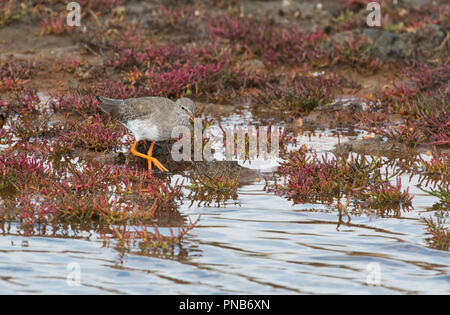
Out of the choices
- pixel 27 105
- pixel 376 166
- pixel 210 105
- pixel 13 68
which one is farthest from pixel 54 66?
pixel 376 166

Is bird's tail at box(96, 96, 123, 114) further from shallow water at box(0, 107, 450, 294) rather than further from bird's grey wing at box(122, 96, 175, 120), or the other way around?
shallow water at box(0, 107, 450, 294)

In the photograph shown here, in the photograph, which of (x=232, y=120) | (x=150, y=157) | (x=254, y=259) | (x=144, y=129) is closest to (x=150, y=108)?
(x=144, y=129)

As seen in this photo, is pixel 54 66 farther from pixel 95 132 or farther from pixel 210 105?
pixel 95 132

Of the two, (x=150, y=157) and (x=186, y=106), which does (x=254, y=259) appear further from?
(x=150, y=157)

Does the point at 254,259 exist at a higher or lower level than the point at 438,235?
lower

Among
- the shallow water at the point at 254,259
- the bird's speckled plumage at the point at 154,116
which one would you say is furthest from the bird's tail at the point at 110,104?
the shallow water at the point at 254,259

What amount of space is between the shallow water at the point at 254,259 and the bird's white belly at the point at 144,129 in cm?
132

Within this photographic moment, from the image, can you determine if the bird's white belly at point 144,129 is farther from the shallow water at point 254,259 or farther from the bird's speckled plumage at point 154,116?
the shallow water at point 254,259

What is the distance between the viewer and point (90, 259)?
622cm

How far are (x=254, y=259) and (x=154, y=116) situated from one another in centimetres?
291

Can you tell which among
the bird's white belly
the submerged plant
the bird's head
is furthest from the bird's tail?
the submerged plant

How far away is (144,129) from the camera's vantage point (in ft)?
28.0

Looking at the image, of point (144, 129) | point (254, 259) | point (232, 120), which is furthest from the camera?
point (232, 120)

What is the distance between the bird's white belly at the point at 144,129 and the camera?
8523 mm
